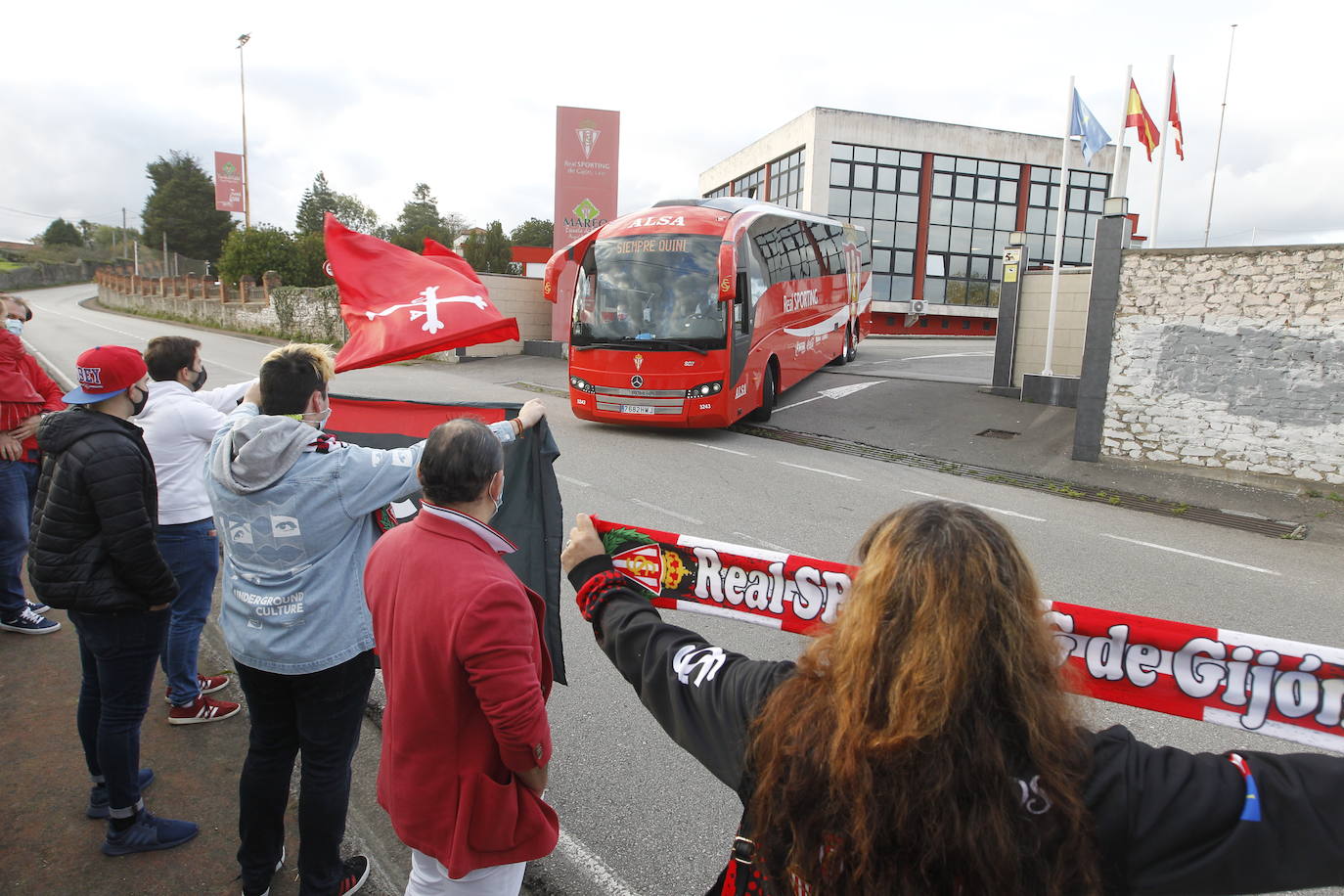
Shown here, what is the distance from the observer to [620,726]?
4.21 metres

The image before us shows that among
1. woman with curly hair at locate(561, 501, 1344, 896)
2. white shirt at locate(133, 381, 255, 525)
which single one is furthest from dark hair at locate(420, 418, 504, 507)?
white shirt at locate(133, 381, 255, 525)

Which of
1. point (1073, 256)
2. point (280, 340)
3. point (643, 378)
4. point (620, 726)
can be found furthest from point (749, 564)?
point (1073, 256)

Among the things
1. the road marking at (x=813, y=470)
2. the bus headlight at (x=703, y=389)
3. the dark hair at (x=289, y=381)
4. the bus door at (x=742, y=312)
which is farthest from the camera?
the bus door at (x=742, y=312)

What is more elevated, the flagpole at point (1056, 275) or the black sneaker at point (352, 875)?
the flagpole at point (1056, 275)

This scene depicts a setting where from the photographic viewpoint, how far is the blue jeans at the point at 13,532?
17.0 ft

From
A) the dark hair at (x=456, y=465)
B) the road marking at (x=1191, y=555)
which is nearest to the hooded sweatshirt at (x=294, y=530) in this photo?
the dark hair at (x=456, y=465)

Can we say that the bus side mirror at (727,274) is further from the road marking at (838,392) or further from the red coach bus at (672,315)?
the road marking at (838,392)

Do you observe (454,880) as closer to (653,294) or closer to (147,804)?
(147,804)

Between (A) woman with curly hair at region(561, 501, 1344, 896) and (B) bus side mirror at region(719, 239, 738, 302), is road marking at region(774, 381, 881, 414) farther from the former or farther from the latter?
(A) woman with curly hair at region(561, 501, 1344, 896)

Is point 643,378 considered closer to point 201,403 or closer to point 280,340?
point 201,403

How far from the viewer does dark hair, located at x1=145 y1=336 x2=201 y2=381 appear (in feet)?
12.3

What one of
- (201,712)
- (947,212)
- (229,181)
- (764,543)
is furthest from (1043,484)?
(229,181)

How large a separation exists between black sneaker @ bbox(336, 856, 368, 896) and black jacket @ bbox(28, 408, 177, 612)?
1.25m

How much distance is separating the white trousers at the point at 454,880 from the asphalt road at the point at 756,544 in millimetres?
849
